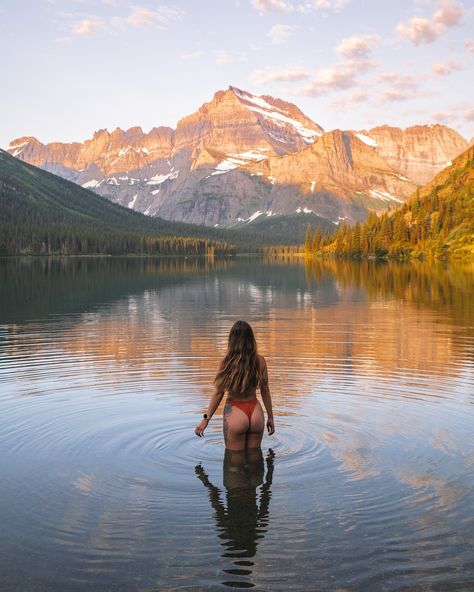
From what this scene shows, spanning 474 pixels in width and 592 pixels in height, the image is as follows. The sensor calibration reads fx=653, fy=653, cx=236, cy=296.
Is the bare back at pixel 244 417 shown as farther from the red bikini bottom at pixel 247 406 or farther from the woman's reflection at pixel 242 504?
the woman's reflection at pixel 242 504

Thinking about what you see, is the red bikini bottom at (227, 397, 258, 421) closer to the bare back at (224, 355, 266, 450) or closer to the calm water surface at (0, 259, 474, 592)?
the bare back at (224, 355, 266, 450)

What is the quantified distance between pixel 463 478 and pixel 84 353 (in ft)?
93.9

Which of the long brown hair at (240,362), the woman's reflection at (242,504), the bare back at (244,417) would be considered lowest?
the woman's reflection at (242,504)

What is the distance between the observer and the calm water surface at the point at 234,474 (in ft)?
41.5

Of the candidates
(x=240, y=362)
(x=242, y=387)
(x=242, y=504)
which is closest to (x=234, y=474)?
(x=242, y=504)

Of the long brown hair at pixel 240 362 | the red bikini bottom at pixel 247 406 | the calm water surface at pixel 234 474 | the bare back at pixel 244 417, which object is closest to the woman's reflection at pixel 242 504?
the calm water surface at pixel 234 474

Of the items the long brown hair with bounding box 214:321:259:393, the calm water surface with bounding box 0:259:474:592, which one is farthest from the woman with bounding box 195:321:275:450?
the calm water surface with bounding box 0:259:474:592

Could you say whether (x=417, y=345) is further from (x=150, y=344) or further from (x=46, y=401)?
(x=46, y=401)

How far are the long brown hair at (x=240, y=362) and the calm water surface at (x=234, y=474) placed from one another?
2.54m

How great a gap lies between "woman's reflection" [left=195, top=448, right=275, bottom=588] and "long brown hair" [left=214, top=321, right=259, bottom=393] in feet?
7.53

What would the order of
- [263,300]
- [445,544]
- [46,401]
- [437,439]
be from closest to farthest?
[445,544] → [437,439] → [46,401] → [263,300]

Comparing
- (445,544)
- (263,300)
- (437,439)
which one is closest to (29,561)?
(445,544)

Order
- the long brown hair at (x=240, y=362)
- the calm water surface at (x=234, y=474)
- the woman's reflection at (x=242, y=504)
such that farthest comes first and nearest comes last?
the long brown hair at (x=240, y=362)
the woman's reflection at (x=242, y=504)
the calm water surface at (x=234, y=474)

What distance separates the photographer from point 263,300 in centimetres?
8675
